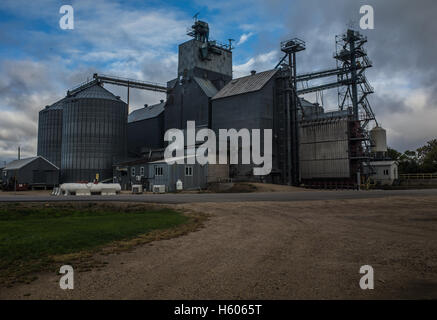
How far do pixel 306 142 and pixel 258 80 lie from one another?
12517 millimetres

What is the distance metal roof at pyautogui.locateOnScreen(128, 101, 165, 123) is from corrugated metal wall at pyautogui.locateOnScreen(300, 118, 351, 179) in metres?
32.9

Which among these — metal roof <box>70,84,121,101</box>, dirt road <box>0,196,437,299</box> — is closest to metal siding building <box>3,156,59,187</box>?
metal roof <box>70,84,121,101</box>

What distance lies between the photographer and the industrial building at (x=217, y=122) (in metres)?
50.3

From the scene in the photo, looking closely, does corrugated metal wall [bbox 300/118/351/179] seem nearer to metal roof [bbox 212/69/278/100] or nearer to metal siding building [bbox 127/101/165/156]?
metal roof [bbox 212/69/278/100]

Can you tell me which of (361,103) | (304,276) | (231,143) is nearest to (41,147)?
(231,143)

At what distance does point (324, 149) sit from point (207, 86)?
2391 centimetres

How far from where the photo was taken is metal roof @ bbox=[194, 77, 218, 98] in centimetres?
6035

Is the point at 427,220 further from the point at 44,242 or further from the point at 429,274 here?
the point at 44,242

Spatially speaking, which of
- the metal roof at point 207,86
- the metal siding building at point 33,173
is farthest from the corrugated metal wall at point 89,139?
the metal roof at point 207,86

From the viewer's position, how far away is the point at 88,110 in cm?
6200

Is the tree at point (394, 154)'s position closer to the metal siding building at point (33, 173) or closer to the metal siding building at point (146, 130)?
the metal siding building at point (146, 130)

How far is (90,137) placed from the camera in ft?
203
